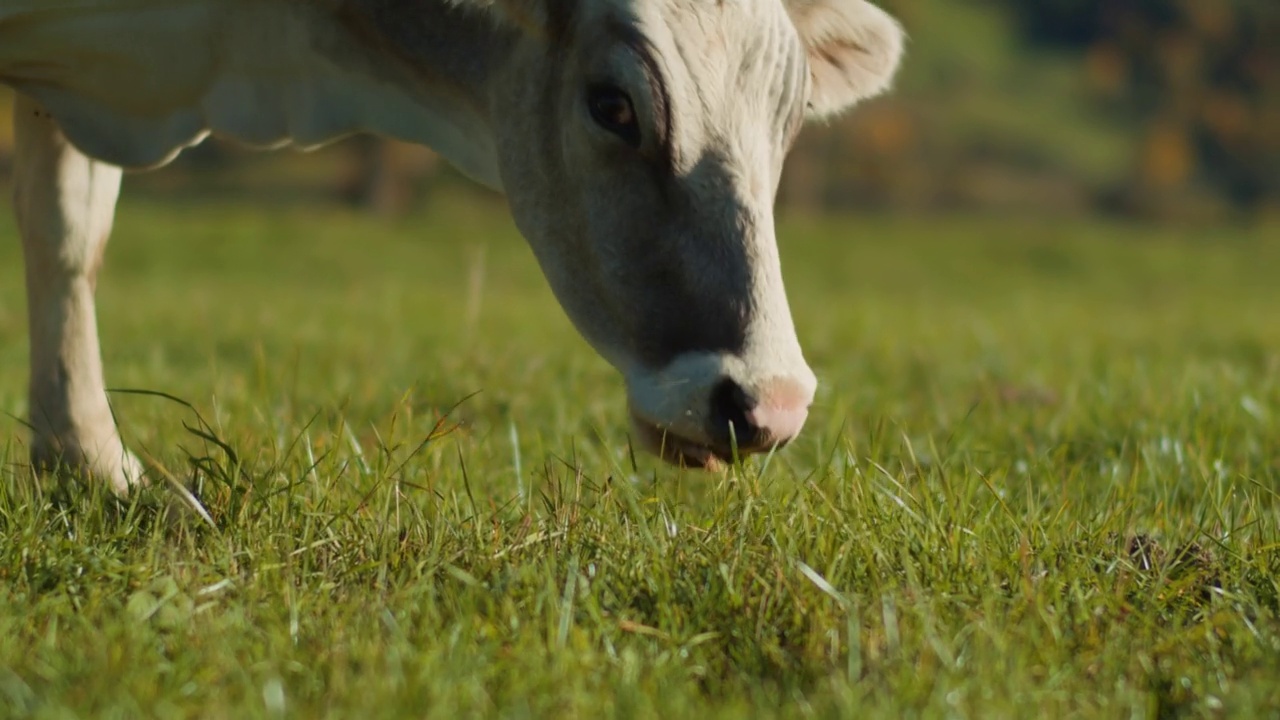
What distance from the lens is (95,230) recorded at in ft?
13.5

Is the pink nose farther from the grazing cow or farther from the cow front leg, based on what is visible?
the cow front leg

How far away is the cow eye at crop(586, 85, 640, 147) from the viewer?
3125 mm

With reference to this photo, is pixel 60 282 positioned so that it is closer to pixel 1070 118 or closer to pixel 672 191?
pixel 672 191

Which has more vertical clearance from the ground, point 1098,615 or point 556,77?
point 556,77

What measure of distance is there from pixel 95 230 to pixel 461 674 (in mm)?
2454

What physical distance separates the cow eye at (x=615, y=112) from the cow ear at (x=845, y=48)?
0.95 metres

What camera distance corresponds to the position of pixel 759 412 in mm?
2844

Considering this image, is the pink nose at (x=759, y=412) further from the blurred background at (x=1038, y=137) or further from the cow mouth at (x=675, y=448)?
the blurred background at (x=1038, y=137)

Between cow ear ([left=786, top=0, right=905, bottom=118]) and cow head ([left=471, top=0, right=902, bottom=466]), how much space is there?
0.60 metres

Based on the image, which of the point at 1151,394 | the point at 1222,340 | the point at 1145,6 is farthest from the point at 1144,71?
the point at 1151,394

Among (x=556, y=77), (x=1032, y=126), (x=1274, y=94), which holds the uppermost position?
(x=556, y=77)

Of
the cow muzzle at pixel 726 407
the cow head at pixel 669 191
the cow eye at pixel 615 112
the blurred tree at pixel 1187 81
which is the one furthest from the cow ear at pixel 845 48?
the blurred tree at pixel 1187 81

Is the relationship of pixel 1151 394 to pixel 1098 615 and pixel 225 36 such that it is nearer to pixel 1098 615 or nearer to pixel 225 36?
pixel 1098 615

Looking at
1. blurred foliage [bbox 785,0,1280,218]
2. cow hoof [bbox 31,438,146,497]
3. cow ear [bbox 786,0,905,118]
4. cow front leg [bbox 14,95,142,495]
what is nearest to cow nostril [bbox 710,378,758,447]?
cow ear [bbox 786,0,905,118]
